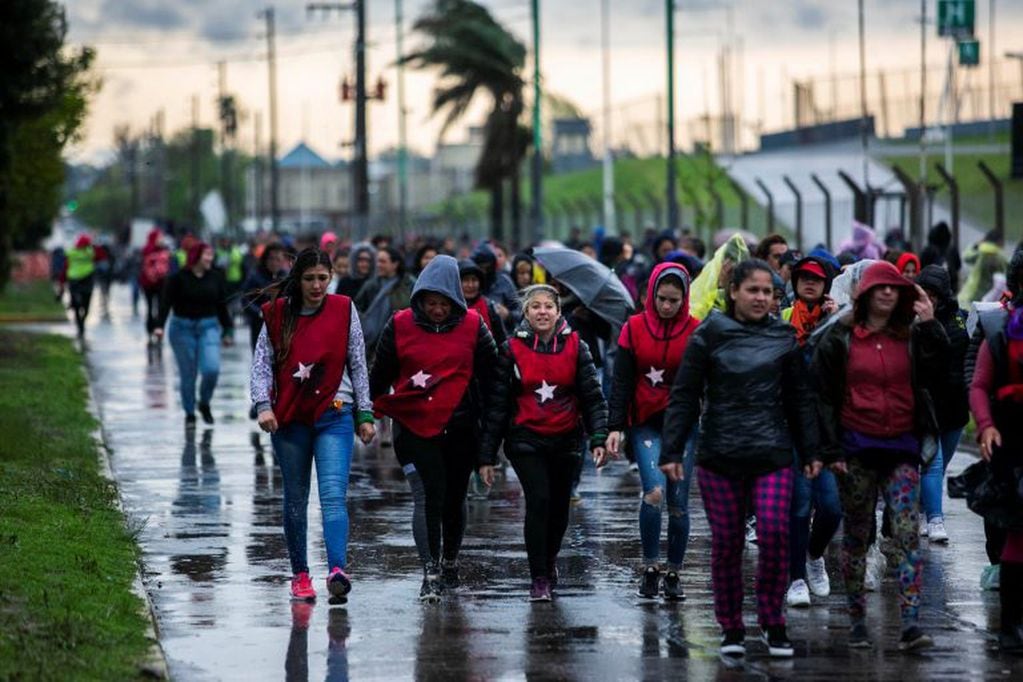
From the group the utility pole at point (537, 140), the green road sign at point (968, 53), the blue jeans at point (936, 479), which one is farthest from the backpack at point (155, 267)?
the blue jeans at point (936, 479)

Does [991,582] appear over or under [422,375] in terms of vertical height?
under

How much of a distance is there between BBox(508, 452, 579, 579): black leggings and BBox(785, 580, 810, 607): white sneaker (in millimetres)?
1109

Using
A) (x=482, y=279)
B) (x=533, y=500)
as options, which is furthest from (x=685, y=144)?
(x=533, y=500)

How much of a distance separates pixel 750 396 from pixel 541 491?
176cm

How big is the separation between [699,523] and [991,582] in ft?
9.73

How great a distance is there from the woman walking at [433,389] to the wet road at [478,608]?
17.9 inches

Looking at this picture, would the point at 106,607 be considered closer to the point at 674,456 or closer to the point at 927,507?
the point at 674,456

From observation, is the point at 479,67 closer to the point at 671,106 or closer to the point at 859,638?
the point at 671,106

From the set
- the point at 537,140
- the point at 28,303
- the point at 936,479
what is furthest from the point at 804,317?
the point at 28,303

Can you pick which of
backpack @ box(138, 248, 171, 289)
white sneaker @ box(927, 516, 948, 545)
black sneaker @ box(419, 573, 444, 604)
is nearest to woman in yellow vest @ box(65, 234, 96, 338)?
backpack @ box(138, 248, 171, 289)

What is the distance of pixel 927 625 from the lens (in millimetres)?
10594

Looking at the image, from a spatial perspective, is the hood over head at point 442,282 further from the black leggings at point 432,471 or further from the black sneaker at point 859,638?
the black sneaker at point 859,638

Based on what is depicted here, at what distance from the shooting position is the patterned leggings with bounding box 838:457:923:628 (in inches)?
389

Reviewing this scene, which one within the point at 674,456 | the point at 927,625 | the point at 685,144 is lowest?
the point at 927,625
